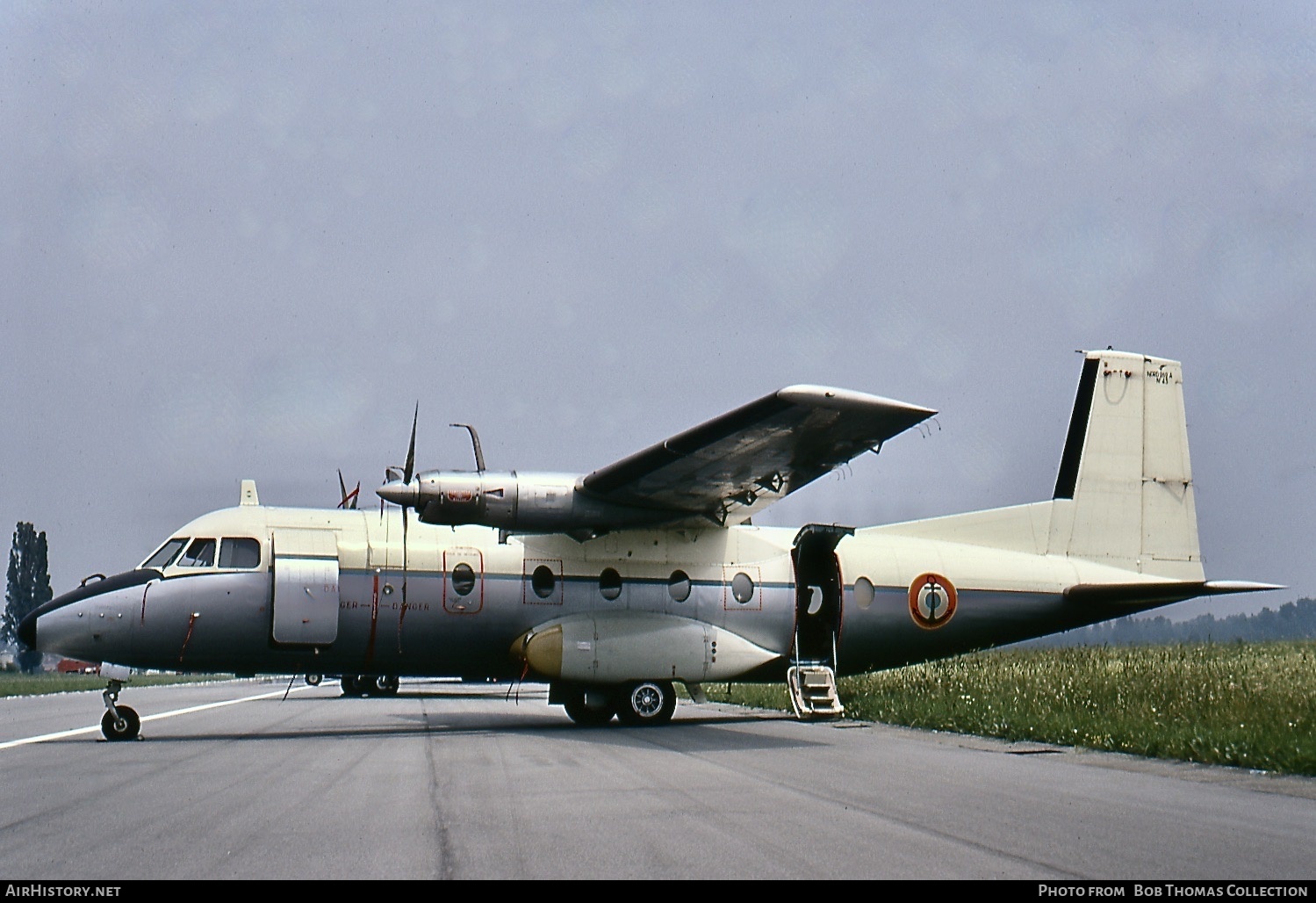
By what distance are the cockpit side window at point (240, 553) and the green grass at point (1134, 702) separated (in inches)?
432

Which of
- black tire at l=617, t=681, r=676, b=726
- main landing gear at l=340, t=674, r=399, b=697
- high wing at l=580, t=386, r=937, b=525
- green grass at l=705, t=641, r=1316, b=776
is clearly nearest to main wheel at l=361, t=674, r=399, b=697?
main landing gear at l=340, t=674, r=399, b=697

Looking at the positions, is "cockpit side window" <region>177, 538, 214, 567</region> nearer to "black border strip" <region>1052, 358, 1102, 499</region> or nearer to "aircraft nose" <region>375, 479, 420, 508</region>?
"aircraft nose" <region>375, 479, 420, 508</region>

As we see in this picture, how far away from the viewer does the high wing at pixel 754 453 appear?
541 inches

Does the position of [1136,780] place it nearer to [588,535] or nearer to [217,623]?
[588,535]

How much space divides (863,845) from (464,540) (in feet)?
39.3

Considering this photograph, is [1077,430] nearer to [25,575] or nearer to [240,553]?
[240,553]

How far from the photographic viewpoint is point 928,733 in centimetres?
1681

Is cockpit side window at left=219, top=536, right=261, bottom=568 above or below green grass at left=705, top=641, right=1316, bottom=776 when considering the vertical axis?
above

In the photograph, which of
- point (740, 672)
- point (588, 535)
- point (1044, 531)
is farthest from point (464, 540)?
point (1044, 531)

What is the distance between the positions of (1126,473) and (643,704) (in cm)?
1023

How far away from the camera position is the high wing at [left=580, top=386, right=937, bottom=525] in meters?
13.7

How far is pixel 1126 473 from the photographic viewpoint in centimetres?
2059

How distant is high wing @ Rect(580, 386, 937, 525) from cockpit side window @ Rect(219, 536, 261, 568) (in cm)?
531
